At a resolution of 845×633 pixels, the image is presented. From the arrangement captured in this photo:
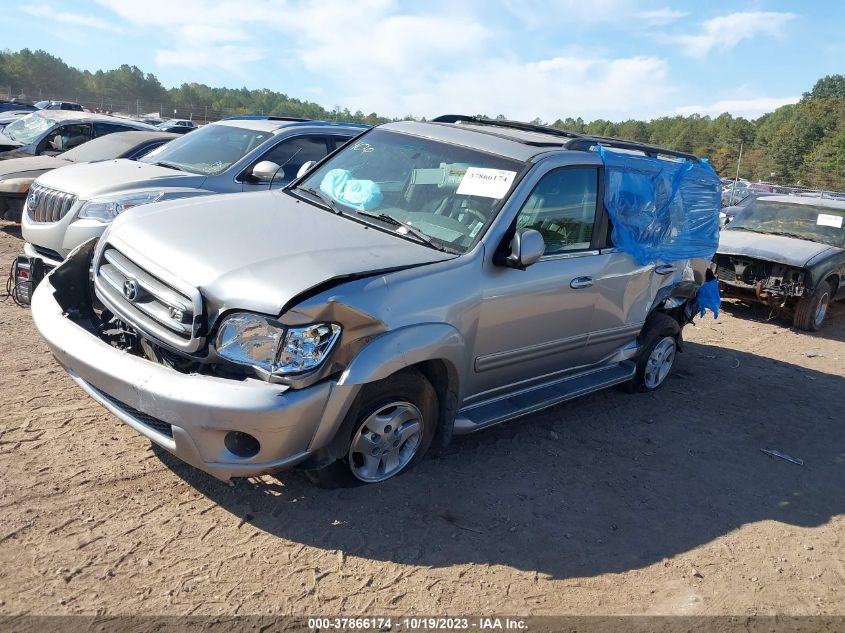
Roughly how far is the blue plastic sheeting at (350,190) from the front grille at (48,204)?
3.01 m

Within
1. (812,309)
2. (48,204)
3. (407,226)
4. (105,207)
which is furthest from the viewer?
(812,309)

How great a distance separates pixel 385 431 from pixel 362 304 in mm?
779

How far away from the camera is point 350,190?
14.8 ft

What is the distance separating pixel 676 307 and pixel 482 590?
12.8 feet

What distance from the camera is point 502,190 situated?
163 inches

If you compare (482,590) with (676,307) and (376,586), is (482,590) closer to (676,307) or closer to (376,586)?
(376,586)

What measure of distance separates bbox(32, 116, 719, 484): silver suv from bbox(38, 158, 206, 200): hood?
2447mm

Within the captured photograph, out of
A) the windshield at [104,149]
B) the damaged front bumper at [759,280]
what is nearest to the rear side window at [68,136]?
the windshield at [104,149]

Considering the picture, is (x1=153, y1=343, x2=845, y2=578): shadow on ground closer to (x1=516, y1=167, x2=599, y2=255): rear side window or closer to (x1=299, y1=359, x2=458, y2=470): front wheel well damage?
(x1=299, y1=359, x2=458, y2=470): front wheel well damage

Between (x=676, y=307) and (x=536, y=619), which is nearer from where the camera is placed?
(x=536, y=619)

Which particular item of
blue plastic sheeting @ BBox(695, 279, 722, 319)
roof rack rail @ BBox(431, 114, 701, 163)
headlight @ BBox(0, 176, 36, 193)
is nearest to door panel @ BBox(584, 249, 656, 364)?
roof rack rail @ BBox(431, 114, 701, 163)

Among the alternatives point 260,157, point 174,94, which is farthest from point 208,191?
point 174,94

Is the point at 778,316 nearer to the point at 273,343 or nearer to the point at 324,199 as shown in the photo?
the point at 324,199

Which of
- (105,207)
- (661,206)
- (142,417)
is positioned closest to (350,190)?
(142,417)
